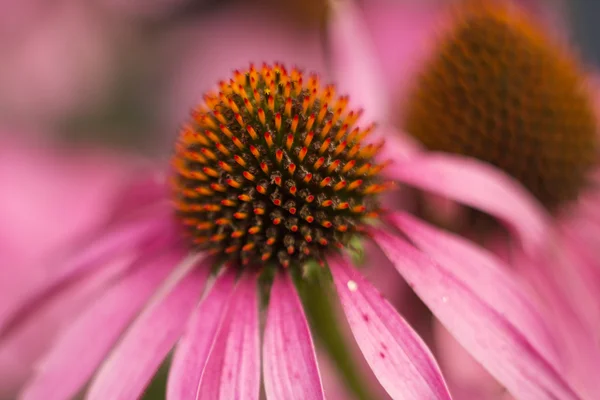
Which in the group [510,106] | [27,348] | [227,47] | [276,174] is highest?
[227,47]

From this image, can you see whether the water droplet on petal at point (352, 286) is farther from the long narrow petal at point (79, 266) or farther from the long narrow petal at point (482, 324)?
the long narrow petal at point (79, 266)

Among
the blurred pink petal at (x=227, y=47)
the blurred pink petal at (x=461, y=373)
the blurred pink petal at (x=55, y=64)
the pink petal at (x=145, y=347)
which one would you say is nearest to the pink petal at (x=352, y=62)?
the blurred pink petal at (x=461, y=373)

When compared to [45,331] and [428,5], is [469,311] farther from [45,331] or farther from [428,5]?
[428,5]

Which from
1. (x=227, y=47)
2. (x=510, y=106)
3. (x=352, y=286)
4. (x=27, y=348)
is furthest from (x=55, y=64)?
(x=352, y=286)

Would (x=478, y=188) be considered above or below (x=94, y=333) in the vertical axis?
above

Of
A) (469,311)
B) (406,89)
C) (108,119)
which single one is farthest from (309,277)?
(108,119)

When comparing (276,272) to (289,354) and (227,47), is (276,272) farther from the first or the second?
(227,47)

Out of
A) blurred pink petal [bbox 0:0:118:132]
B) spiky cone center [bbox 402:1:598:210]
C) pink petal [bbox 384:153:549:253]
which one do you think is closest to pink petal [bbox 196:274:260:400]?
pink petal [bbox 384:153:549:253]
